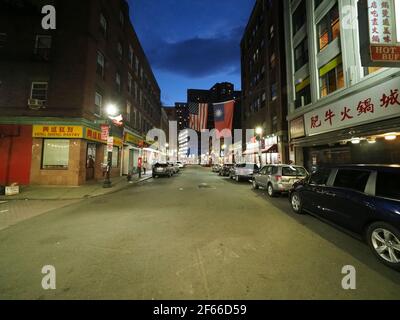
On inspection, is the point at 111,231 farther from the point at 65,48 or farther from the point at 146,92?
the point at 146,92

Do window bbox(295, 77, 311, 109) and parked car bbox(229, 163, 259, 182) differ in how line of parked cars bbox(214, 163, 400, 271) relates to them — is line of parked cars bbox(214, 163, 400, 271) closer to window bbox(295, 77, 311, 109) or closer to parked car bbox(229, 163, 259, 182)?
parked car bbox(229, 163, 259, 182)

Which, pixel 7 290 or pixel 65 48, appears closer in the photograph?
pixel 7 290

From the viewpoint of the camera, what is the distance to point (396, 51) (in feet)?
26.1

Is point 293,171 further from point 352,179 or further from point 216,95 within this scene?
point 216,95

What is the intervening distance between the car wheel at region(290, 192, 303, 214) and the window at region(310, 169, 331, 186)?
96 centimetres

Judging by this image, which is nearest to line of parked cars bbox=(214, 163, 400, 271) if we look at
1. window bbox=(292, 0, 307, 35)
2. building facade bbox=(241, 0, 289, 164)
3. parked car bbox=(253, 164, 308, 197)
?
parked car bbox=(253, 164, 308, 197)

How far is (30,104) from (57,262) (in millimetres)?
14809

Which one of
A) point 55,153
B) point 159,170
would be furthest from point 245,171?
point 55,153

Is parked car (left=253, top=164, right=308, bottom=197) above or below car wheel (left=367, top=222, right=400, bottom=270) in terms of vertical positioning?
above

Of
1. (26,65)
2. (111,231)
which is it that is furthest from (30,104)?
(111,231)

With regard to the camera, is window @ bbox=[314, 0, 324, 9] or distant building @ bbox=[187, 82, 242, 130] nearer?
window @ bbox=[314, 0, 324, 9]

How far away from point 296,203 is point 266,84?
2330 centimetres

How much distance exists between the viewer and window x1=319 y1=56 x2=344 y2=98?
13305 millimetres

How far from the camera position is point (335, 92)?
13.0 meters
